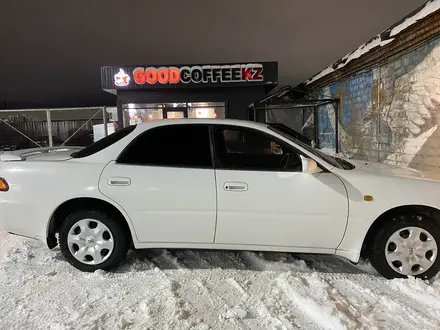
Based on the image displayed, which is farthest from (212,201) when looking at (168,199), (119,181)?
(119,181)

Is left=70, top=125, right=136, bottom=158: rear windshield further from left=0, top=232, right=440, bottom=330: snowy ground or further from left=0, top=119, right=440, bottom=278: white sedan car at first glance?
left=0, top=232, right=440, bottom=330: snowy ground

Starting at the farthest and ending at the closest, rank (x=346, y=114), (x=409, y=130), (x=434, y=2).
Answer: (x=346, y=114) < (x=409, y=130) < (x=434, y=2)

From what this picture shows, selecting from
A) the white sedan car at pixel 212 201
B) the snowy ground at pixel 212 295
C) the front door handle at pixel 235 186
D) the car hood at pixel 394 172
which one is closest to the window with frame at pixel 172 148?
the white sedan car at pixel 212 201

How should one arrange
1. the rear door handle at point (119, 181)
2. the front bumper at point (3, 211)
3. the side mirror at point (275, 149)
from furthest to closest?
the side mirror at point (275, 149) < the front bumper at point (3, 211) < the rear door handle at point (119, 181)

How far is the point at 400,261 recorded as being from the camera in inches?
136

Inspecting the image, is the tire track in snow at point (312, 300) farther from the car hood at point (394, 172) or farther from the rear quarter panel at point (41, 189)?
the rear quarter panel at point (41, 189)

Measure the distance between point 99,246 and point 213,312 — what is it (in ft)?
4.97

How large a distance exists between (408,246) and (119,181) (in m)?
3.04

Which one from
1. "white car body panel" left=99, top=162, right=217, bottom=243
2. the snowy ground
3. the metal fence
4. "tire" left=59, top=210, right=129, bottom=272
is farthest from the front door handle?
the metal fence

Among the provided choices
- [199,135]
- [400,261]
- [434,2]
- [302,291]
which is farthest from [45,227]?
[434,2]

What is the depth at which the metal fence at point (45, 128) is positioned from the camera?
15.8 m

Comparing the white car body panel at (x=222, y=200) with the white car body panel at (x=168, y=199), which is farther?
the white car body panel at (x=168, y=199)

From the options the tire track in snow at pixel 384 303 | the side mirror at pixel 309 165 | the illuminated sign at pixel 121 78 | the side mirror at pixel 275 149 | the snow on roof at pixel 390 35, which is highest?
the illuminated sign at pixel 121 78

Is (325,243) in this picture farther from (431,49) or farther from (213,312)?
(431,49)
